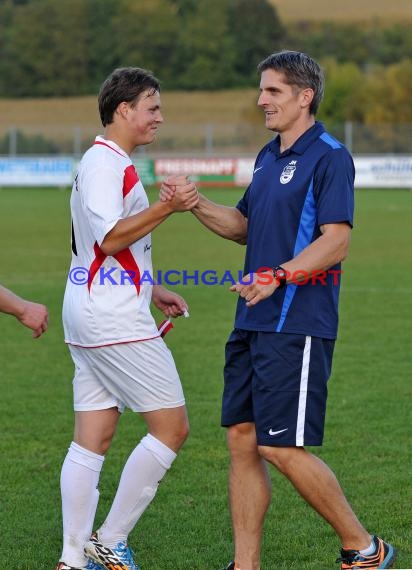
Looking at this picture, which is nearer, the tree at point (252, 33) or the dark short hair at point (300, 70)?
the dark short hair at point (300, 70)

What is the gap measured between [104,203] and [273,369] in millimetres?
1053

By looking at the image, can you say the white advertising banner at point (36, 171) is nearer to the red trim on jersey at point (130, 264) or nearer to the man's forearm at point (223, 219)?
the man's forearm at point (223, 219)

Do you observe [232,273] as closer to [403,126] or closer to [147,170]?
[147,170]

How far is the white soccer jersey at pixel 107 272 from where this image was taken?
4.90m

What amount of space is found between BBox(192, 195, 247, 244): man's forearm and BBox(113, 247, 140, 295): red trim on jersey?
497mm

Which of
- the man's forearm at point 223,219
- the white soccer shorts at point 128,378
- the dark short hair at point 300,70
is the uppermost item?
the dark short hair at point 300,70

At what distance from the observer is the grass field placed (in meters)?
5.49

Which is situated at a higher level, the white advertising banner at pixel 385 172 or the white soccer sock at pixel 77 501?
the white soccer sock at pixel 77 501

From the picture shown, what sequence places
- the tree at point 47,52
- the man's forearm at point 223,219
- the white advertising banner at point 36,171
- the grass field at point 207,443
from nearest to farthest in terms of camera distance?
the man's forearm at point 223,219 → the grass field at point 207,443 → the white advertising banner at point 36,171 → the tree at point 47,52

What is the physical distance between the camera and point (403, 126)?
4606 cm

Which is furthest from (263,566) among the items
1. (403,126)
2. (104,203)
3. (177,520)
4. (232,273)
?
(403,126)

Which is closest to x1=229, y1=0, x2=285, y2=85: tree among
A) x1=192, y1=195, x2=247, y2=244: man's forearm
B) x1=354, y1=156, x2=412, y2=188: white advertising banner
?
x1=354, y1=156, x2=412, y2=188: white advertising banner

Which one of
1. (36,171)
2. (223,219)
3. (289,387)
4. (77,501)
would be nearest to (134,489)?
(77,501)

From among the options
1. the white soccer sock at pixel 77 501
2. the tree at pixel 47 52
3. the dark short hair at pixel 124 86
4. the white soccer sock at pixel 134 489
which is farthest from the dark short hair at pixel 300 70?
the tree at pixel 47 52
